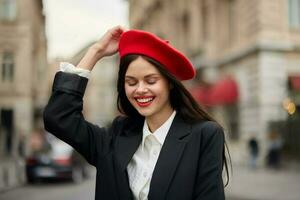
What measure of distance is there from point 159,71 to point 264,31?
756 inches

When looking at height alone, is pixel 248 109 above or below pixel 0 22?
below

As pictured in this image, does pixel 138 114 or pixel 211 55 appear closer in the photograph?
pixel 138 114

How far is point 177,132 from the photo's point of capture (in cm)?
207

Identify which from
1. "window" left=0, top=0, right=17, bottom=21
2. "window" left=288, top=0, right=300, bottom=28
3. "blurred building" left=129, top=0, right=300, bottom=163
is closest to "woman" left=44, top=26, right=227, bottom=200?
"window" left=0, top=0, right=17, bottom=21

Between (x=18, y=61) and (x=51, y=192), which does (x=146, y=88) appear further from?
(x=51, y=192)

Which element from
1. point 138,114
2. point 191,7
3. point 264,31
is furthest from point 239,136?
point 138,114

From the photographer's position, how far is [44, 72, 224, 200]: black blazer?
1.93 m

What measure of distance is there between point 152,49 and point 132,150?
45 cm

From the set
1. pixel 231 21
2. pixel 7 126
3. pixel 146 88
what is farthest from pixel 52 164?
pixel 231 21

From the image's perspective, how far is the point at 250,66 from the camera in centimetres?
2142

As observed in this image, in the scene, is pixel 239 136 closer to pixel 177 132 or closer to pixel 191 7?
pixel 191 7

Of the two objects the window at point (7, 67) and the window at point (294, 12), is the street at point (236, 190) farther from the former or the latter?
the window at point (294, 12)

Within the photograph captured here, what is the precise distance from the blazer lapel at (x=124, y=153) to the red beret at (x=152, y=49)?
1.12 ft

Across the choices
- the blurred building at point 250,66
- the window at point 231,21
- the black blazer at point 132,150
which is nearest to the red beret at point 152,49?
the black blazer at point 132,150
